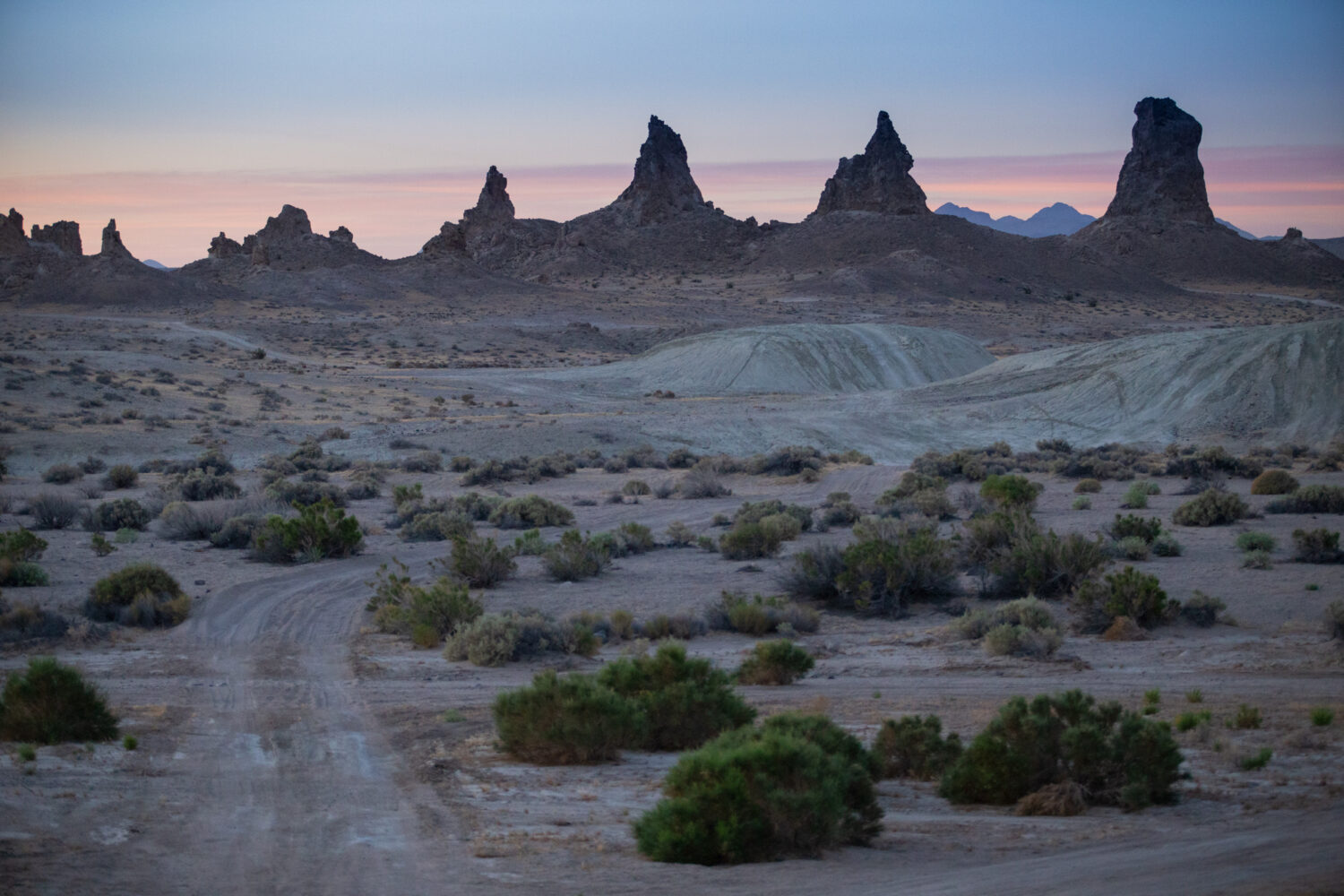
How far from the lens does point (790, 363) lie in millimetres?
58062

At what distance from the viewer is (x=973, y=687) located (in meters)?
11.0

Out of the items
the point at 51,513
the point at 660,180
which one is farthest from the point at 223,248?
the point at 51,513

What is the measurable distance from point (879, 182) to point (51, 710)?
134m

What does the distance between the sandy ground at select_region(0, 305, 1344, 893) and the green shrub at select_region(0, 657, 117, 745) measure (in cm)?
22

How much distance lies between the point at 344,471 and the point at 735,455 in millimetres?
12779

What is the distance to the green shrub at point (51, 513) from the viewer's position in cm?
2062

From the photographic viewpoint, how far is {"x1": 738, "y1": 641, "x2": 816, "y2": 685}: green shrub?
11.2 m

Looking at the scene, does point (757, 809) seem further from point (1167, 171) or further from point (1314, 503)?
point (1167, 171)

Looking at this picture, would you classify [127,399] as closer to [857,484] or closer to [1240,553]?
[857,484]

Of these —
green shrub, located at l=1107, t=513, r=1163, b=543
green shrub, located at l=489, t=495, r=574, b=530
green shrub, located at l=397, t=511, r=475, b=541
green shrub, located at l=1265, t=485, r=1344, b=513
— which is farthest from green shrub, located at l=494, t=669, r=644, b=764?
green shrub, located at l=1265, t=485, r=1344, b=513

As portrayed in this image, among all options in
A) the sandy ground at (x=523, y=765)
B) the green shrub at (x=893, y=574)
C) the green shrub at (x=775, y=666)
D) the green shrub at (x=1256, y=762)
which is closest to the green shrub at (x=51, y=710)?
the sandy ground at (x=523, y=765)

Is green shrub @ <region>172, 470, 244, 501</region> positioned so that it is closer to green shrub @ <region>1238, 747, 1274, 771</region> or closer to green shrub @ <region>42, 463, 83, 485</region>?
green shrub @ <region>42, 463, 83, 485</region>

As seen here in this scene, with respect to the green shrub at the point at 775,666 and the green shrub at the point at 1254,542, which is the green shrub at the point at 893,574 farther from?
the green shrub at the point at 1254,542

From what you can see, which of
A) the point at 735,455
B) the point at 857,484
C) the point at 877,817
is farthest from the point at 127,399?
the point at 877,817
